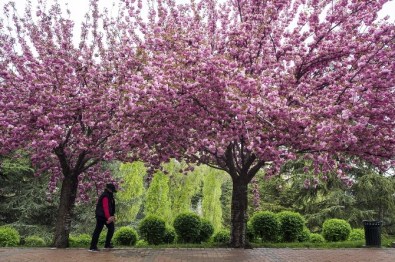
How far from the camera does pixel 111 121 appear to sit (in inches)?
503

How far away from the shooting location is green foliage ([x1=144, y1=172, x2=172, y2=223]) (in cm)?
2680

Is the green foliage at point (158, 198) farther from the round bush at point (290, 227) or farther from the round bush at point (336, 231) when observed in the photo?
the round bush at point (336, 231)

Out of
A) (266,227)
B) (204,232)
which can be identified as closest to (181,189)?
(204,232)

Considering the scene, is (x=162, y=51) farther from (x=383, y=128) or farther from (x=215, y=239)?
(x=215, y=239)

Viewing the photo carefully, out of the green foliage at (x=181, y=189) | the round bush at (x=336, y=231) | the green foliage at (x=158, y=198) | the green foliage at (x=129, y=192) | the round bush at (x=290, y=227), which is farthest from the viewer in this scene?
the green foliage at (x=181, y=189)

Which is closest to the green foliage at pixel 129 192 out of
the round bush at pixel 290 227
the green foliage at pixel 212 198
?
the green foliage at pixel 212 198

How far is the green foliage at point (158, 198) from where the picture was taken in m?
26.8

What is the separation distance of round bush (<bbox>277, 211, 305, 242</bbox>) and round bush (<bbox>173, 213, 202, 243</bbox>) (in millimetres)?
3257

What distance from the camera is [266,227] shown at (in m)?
15.5

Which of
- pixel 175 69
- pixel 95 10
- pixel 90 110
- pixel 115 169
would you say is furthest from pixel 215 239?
pixel 115 169

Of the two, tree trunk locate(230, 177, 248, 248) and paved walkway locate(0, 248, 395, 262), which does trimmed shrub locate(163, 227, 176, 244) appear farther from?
tree trunk locate(230, 177, 248, 248)

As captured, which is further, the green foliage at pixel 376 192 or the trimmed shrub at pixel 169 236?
the green foliage at pixel 376 192

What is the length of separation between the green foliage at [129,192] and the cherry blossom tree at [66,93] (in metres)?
11.8

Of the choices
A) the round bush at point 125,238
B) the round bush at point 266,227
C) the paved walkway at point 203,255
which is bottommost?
the paved walkway at point 203,255
